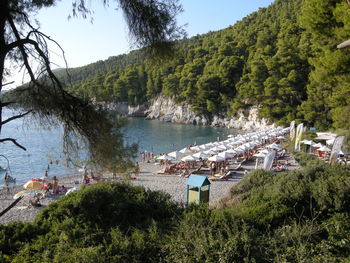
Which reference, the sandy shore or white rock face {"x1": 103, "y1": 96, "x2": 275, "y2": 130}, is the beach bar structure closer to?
the sandy shore

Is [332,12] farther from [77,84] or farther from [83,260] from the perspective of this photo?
[83,260]

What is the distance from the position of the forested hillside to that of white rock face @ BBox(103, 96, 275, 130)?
4.91ft

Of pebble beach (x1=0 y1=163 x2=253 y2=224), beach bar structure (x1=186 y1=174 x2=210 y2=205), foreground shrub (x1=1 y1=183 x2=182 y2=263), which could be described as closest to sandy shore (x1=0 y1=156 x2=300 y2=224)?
pebble beach (x1=0 y1=163 x2=253 y2=224)

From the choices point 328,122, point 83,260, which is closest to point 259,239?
point 83,260

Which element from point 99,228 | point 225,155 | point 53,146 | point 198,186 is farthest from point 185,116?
point 99,228

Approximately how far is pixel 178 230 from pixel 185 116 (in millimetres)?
53479

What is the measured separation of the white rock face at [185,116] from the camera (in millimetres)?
43938

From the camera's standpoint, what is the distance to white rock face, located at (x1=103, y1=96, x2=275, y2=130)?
4394 centimetres

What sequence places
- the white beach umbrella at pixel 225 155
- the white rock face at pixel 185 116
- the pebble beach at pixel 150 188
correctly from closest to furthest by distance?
the pebble beach at pixel 150 188, the white beach umbrella at pixel 225 155, the white rock face at pixel 185 116

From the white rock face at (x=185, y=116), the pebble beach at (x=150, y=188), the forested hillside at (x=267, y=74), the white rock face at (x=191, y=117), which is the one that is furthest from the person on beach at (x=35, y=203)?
the white rock face at (x=191, y=117)

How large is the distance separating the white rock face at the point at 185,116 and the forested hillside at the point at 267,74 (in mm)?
1496

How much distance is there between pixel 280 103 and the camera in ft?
121

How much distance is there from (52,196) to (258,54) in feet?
125

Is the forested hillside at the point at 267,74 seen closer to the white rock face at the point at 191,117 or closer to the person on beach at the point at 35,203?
the white rock face at the point at 191,117
